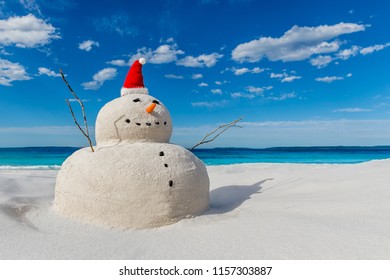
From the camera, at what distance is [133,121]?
4594 millimetres

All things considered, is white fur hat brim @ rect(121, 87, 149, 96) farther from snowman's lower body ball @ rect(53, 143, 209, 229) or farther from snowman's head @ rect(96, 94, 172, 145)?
snowman's lower body ball @ rect(53, 143, 209, 229)

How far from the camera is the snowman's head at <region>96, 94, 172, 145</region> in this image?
4.59 meters

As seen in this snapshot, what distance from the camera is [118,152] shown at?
4.23 metres

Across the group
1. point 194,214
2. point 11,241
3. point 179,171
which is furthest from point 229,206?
point 11,241

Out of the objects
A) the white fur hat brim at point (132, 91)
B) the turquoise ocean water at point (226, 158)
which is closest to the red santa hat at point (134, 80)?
the white fur hat brim at point (132, 91)

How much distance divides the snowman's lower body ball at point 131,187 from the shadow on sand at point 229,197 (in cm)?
72

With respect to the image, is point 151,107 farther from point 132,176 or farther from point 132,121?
point 132,176

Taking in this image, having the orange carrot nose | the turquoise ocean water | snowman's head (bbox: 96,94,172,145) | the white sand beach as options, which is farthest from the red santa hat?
the turquoise ocean water

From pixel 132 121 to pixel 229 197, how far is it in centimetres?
278

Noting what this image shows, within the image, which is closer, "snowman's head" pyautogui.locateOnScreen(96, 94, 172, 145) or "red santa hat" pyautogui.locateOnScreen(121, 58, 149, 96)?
"snowman's head" pyautogui.locateOnScreen(96, 94, 172, 145)

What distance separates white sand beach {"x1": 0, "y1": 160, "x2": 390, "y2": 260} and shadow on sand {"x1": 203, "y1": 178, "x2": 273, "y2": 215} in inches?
1.7

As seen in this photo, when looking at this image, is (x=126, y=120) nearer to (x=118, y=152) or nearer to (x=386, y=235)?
(x=118, y=152)

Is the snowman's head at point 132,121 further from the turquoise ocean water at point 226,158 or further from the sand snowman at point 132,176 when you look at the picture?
the turquoise ocean water at point 226,158

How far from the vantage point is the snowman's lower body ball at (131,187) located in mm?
3961
